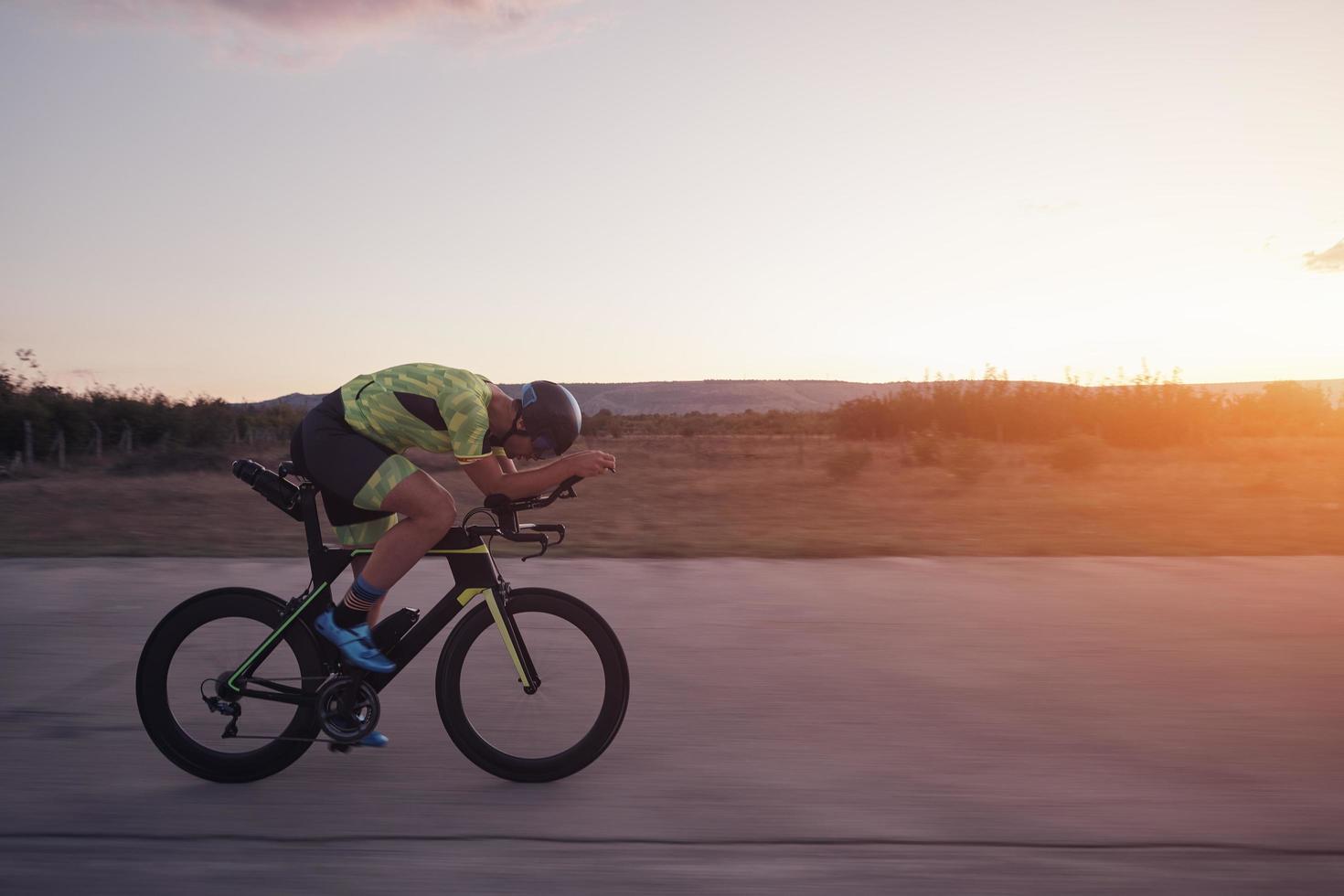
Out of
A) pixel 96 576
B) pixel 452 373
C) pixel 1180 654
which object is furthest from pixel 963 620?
pixel 96 576

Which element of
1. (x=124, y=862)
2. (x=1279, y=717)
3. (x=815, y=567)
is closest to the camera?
(x=124, y=862)

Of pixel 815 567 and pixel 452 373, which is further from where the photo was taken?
pixel 815 567

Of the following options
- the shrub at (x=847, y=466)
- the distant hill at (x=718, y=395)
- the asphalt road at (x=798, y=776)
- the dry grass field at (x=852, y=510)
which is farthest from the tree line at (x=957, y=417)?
the distant hill at (x=718, y=395)

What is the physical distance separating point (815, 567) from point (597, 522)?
16.5ft

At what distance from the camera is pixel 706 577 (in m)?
8.19

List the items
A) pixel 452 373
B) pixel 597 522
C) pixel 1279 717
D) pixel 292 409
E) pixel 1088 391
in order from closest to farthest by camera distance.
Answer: pixel 452 373 < pixel 1279 717 < pixel 597 522 < pixel 1088 391 < pixel 292 409

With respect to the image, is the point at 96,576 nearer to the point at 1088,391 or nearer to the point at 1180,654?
the point at 1180,654

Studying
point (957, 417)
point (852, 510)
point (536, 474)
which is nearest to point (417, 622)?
point (536, 474)

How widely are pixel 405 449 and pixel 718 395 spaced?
137m

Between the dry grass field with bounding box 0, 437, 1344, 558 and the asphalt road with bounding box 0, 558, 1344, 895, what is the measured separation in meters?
3.45

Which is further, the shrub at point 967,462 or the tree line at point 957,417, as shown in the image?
the tree line at point 957,417

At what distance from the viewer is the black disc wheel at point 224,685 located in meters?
3.99

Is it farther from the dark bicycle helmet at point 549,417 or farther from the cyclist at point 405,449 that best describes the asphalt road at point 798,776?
the dark bicycle helmet at point 549,417

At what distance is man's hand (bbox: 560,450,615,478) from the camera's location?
3812 mm
